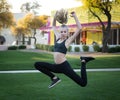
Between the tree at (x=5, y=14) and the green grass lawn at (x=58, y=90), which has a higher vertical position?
the tree at (x=5, y=14)

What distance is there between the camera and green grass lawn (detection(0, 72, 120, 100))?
9945 millimetres

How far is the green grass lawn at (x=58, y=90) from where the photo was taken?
32.6ft

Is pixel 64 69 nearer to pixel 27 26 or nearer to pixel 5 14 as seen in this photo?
pixel 5 14

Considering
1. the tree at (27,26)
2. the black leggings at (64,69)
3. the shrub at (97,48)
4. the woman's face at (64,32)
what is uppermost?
the tree at (27,26)

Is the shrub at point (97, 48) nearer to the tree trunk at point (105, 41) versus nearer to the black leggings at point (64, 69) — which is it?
the tree trunk at point (105, 41)

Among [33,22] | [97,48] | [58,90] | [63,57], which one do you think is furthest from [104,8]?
[63,57]

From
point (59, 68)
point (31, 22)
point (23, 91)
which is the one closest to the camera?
point (59, 68)

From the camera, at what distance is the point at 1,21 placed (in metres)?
47.0

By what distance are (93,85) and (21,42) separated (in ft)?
179

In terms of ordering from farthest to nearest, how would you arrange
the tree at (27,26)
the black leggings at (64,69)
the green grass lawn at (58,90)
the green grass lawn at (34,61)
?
the tree at (27,26) → the green grass lawn at (34,61) → the green grass lawn at (58,90) → the black leggings at (64,69)

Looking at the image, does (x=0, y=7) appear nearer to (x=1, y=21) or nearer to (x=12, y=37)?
(x=1, y=21)

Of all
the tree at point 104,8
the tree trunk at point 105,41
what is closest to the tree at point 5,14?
the tree at point 104,8

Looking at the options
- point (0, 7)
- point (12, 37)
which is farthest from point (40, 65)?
point (12, 37)

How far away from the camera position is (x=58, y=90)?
11.2m
